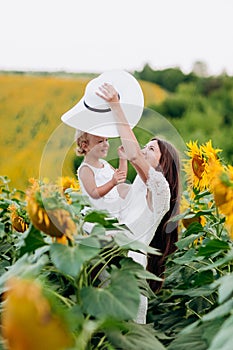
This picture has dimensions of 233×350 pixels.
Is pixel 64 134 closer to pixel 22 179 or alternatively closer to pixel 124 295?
pixel 124 295

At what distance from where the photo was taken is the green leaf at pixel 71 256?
1.20 m

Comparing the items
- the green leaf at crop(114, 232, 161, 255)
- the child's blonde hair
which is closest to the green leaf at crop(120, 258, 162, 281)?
the green leaf at crop(114, 232, 161, 255)

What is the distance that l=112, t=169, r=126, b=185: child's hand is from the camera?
1703 millimetres

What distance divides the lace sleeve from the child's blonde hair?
197mm

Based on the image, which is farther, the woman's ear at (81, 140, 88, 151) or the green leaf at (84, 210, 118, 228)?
the woman's ear at (81, 140, 88, 151)

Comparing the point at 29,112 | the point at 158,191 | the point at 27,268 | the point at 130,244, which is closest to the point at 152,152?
the point at 158,191

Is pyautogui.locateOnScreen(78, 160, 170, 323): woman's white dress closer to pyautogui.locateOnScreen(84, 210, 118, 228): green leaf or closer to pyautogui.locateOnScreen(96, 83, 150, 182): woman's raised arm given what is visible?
pyautogui.locateOnScreen(96, 83, 150, 182): woman's raised arm

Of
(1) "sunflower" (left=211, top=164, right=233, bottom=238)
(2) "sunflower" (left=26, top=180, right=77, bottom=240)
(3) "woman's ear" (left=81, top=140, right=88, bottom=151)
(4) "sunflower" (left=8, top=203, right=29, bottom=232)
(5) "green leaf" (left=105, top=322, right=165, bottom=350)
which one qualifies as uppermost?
(1) "sunflower" (left=211, top=164, right=233, bottom=238)

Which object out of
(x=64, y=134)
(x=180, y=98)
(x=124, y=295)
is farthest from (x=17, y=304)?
(x=180, y=98)

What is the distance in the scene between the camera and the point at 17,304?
25.5 inches

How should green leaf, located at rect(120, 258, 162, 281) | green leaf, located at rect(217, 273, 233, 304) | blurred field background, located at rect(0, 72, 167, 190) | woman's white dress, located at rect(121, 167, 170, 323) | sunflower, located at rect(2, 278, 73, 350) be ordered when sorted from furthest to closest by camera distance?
1. blurred field background, located at rect(0, 72, 167, 190)
2. woman's white dress, located at rect(121, 167, 170, 323)
3. green leaf, located at rect(120, 258, 162, 281)
4. green leaf, located at rect(217, 273, 233, 304)
5. sunflower, located at rect(2, 278, 73, 350)

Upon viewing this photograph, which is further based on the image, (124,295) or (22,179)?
(22,179)

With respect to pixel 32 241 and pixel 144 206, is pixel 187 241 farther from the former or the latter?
pixel 32 241

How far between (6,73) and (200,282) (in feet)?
19.0
